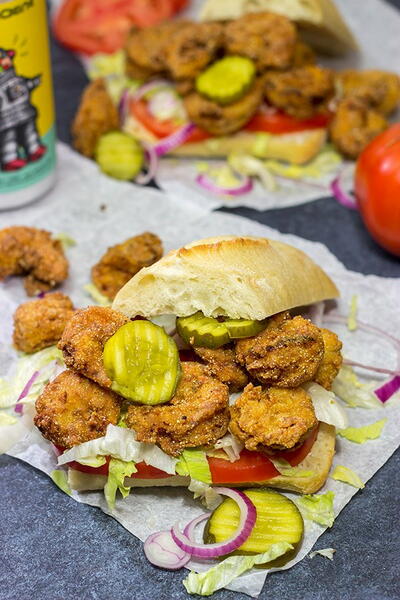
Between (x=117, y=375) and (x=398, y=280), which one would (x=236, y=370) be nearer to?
(x=117, y=375)

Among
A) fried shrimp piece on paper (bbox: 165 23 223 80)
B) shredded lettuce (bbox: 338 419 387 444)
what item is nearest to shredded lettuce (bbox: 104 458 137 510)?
shredded lettuce (bbox: 338 419 387 444)

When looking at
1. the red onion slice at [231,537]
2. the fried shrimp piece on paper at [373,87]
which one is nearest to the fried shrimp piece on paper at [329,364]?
the red onion slice at [231,537]

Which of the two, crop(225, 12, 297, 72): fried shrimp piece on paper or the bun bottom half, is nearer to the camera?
the bun bottom half

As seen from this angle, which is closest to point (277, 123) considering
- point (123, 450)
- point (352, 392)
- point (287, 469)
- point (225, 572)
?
point (352, 392)

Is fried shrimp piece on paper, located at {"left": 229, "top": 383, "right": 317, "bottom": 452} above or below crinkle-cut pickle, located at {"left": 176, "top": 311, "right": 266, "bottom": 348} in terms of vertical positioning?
below

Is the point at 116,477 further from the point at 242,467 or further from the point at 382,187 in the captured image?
the point at 382,187

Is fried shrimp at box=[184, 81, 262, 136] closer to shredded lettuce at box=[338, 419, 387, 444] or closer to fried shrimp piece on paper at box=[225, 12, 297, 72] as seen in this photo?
fried shrimp piece on paper at box=[225, 12, 297, 72]

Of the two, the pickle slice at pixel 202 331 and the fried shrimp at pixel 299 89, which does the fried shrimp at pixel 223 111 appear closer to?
the fried shrimp at pixel 299 89
